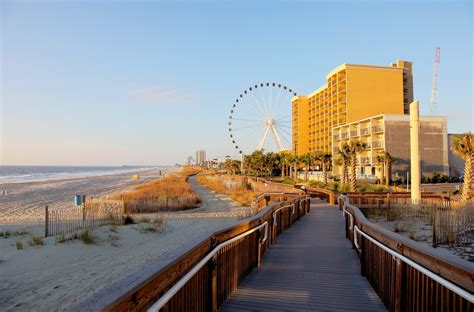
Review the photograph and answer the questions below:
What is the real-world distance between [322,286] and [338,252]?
2.92 meters

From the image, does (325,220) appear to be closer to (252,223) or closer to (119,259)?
(119,259)

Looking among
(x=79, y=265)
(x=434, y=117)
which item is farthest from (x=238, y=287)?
(x=434, y=117)

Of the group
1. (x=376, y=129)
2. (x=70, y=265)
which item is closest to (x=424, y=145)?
(x=376, y=129)

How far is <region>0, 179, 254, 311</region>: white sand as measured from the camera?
29.5 feet

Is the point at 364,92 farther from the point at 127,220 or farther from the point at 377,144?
the point at 127,220

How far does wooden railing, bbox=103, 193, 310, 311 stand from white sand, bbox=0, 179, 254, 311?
76cm

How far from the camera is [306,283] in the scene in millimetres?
6020

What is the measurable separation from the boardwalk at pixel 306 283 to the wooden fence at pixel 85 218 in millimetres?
11913

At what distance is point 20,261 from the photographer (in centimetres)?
1249

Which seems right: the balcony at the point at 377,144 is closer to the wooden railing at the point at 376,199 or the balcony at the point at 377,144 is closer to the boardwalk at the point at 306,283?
the wooden railing at the point at 376,199

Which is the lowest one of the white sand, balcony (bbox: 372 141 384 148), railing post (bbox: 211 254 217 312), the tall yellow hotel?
the white sand

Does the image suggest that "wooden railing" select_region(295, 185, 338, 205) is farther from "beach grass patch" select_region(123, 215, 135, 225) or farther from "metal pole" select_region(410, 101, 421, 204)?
"beach grass patch" select_region(123, 215, 135, 225)

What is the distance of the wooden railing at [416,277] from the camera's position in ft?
9.39

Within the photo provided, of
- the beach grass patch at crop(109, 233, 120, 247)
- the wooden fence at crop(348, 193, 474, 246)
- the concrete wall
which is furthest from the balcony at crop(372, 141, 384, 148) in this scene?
the beach grass patch at crop(109, 233, 120, 247)
